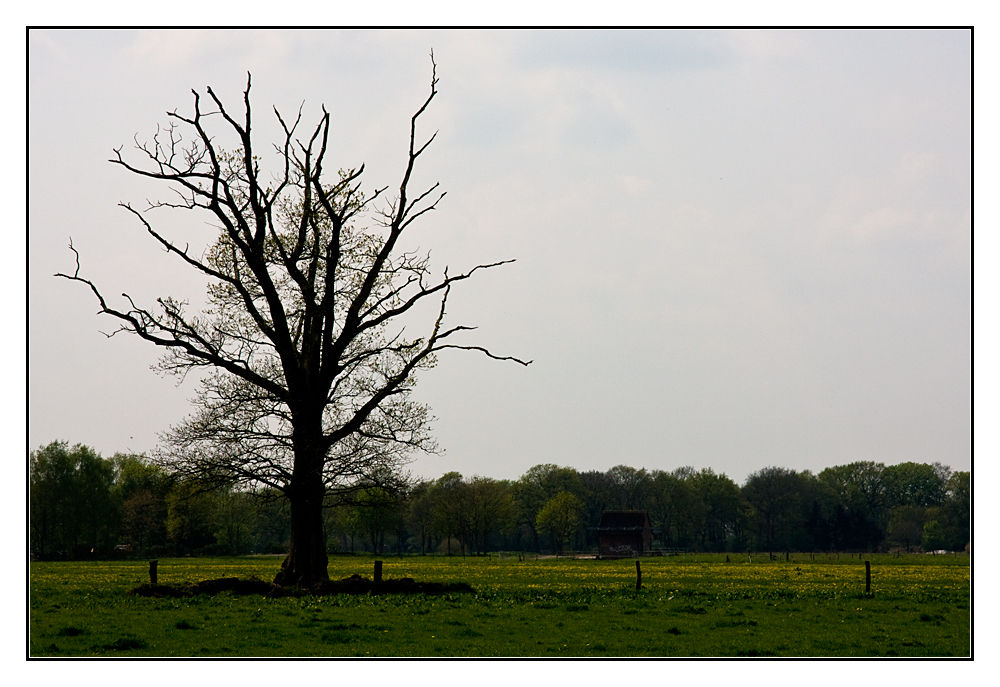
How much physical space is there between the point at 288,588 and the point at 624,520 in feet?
312

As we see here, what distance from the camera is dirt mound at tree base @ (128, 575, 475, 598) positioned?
91.7ft

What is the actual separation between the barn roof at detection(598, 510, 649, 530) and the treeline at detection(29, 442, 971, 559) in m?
4.59

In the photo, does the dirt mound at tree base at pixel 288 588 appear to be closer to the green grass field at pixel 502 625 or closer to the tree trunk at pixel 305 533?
the green grass field at pixel 502 625

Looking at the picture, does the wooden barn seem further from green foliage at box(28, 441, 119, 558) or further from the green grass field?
the green grass field

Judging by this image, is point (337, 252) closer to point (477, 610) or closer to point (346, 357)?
point (346, 357)

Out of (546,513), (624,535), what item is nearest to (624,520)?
(624,535)

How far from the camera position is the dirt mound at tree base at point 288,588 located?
28.0m

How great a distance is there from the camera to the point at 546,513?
121 meters

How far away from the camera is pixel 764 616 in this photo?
83.1 ft

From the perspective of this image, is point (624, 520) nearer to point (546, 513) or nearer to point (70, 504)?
point (546, 513)

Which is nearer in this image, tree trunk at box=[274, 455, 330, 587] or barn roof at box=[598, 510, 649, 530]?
tree trunk at box=[274, 455, 330, 587]

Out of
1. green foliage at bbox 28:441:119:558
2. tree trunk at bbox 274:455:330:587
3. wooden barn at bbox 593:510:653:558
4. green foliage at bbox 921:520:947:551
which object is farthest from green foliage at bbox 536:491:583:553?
tree trunk at bbox 274:455:330:587

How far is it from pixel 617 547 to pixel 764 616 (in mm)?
90606

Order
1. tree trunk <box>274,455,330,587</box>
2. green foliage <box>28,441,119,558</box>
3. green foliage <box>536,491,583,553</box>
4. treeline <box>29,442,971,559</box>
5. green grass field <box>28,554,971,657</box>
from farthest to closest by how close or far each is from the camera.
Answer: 1. green foliage <box>536,491,583,553</box>
2. treeline <box>29,442,971,559</box>
3. green foliage <box>28,441,119,558</box>
4. tree trunk <box>274,455,330,587</box>
5. green grass field <box>28,554,971,657</box>
